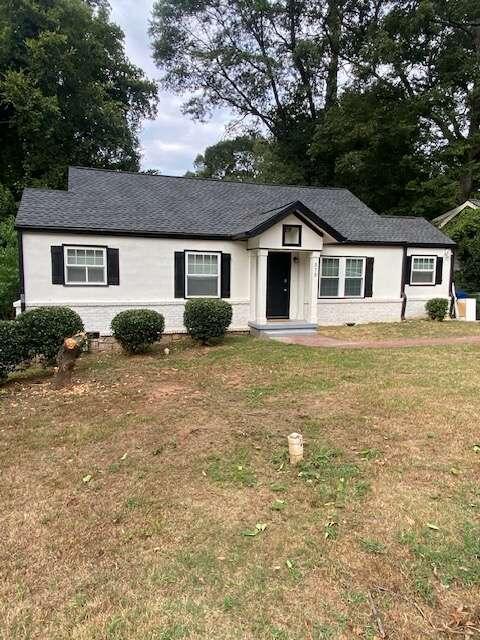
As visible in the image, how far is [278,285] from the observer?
1325 cm

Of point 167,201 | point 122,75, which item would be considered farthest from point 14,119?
point 167,201

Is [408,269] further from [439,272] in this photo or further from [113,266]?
[113,266]

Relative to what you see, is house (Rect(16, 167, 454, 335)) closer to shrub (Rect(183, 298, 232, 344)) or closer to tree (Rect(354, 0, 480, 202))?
shrub (Rect(183, 298, 232, 344))

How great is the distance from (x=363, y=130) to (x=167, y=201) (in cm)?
1320

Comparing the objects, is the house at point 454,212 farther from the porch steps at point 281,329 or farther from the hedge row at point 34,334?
the hedge row at point 34,334

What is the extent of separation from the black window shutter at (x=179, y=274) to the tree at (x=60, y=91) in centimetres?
1232

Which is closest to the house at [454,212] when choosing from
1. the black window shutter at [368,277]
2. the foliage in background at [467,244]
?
the foliage in background at [467,244]

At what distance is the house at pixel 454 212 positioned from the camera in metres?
20.1

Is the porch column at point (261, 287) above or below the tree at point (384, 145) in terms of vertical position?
below

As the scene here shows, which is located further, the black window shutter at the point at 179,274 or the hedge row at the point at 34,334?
the black window shutter at the point at 179,274

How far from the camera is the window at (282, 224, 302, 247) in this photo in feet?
40.2

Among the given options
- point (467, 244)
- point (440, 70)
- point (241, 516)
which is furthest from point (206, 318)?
point (440, 70)

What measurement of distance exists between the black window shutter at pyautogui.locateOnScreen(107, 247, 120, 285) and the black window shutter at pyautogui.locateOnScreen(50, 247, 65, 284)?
3.79 ft

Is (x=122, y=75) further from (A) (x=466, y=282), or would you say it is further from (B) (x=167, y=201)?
(A) (x=466, y=282)
